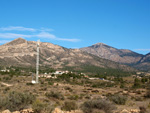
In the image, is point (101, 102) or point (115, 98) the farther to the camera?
point (115, 98)

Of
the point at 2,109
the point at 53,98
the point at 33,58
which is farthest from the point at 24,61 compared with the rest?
the point at 2,109

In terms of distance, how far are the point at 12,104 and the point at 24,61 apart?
6832 inches

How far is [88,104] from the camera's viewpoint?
689 inches

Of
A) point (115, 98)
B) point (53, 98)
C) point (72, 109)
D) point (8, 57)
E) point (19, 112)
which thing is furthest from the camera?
point (8, 57)

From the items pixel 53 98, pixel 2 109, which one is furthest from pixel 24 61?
pixel 2 109

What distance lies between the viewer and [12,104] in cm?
1808

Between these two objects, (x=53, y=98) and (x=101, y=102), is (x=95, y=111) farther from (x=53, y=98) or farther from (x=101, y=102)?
(x=53, y=98)

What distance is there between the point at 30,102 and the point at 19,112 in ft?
9.54

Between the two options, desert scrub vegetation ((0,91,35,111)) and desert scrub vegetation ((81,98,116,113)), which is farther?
desert scrub vegetation ((0,91,35,111))

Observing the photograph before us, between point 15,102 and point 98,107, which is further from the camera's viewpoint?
point 15,102

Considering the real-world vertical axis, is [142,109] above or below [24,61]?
below

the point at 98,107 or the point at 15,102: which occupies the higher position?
the point at 15,102

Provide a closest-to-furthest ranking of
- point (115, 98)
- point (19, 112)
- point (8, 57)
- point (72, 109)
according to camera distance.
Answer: point (19, 112), point (72, 109), point (115, 98), point (8, 57)

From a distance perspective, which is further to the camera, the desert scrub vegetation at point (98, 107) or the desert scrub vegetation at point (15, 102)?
the desert scrub vegetation at point (15, 102)
